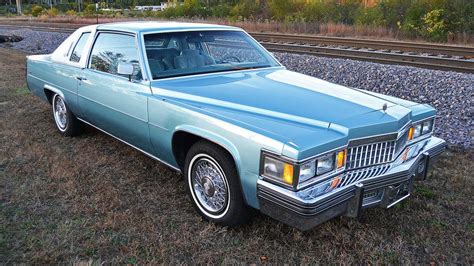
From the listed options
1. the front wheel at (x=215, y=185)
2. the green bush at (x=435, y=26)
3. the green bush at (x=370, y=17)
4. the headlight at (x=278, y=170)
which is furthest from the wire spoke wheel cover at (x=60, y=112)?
the green bush at (x=370, y=17)

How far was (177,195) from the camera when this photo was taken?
4.06m

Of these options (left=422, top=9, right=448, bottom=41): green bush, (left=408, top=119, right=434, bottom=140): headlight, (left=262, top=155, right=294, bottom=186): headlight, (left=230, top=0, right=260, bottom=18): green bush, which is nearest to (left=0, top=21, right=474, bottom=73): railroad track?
(left=422, top=9, right=448, bottom=41): green bush

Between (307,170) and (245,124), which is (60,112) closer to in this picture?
(245,124)

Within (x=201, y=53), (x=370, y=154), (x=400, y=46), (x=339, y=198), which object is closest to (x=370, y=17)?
(x=400, y=46)

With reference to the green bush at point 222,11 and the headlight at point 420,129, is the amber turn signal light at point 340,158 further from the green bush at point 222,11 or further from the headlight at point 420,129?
the green bush at point 222,11

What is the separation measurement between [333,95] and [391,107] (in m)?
0.47

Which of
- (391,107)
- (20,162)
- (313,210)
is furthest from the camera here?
(20,162)

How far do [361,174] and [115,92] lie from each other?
8.31 feet

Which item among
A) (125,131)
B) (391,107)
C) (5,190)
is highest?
(391,107)

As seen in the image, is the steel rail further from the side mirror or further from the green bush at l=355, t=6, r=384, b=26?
the side mirror

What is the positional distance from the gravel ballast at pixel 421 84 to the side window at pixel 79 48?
4538 millimetres

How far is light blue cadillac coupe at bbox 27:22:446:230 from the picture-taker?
9.22 feet

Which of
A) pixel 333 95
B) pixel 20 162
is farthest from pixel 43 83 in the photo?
pixel 333 95

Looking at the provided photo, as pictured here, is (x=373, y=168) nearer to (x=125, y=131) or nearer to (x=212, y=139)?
(x=212, y=139)
